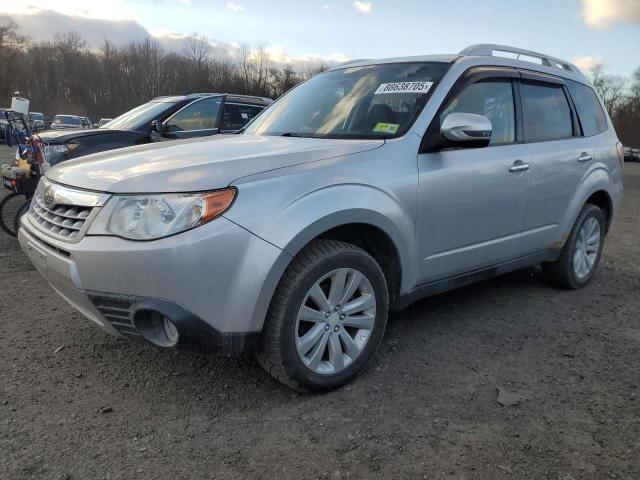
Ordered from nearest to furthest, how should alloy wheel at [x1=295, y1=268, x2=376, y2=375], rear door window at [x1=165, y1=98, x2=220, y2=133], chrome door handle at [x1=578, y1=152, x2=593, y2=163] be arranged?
alloy wheel at [x1=295, y1=268, x2=376, y2=375]
chrome door handle at [x1=578, y1=152, x2=593, y2=163]
rear door window at [x1=165, y1=98, x2=220, y2=133]

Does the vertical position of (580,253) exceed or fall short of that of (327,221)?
it falls short

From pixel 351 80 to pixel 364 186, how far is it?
131 centimetres

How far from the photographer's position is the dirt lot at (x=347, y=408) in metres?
2.23

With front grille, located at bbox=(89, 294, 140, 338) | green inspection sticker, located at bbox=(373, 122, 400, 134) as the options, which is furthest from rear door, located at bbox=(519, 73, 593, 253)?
front grille, located at bbox=(89, 294, 140, 338)

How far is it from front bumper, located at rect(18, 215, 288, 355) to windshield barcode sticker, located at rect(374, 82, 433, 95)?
1571 millimetres

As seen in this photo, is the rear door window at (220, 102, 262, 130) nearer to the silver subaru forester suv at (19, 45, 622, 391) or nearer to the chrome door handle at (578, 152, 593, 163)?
the silver subaru forester suv at (19, 45, 622, 391)

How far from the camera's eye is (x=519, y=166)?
12.1ft

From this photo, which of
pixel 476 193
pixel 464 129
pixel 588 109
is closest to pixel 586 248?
pixel 588 109

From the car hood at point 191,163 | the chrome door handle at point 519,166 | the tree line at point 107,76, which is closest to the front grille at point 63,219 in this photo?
the car hood at point 191,163

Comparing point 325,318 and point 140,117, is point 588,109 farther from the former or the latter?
point 140,117

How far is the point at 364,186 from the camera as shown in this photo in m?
2.78

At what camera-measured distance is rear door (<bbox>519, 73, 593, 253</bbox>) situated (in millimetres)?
3924

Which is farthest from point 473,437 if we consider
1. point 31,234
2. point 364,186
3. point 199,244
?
point 31,234

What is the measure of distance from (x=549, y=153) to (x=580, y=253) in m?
1.18
